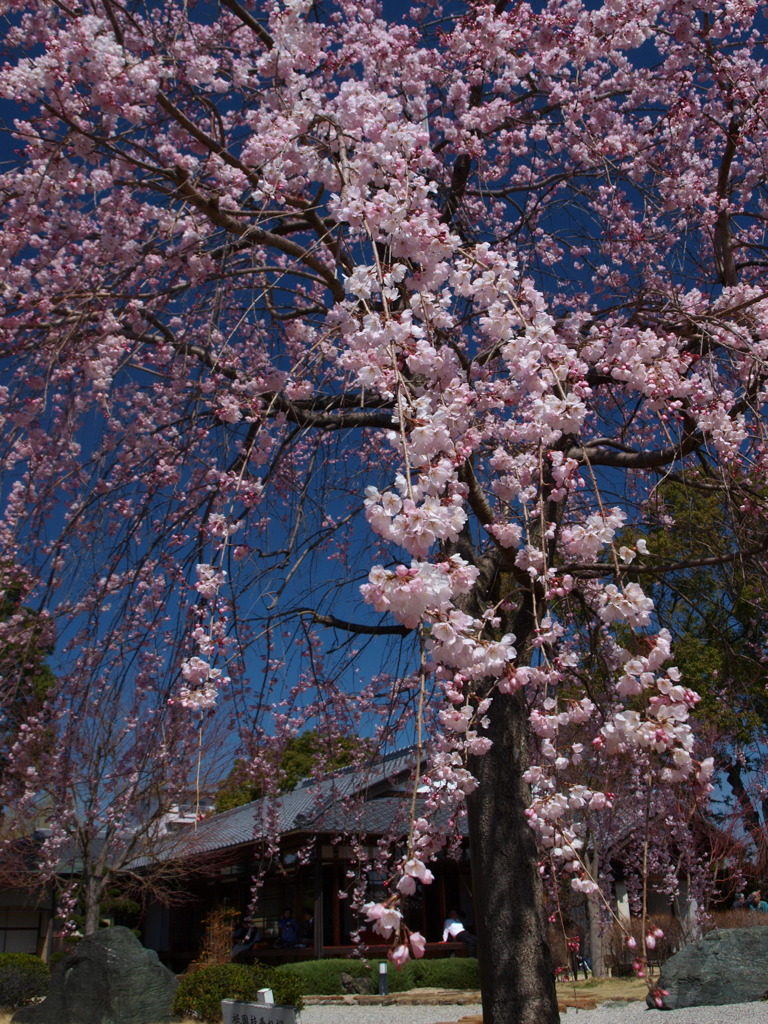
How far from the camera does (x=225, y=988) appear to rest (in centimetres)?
877

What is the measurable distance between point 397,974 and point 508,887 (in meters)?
9.74

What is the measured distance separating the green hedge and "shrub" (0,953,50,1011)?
3.78m

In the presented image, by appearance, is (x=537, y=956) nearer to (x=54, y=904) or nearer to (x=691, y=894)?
(x=691, y=894)

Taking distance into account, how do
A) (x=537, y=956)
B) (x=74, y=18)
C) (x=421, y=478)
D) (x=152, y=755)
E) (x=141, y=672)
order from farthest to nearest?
1. (x=141, y=672)
2. (x=152, y=755)
3. (x=537, y=956)
4. (x=74, y=18)
5. (x=421, y=478)

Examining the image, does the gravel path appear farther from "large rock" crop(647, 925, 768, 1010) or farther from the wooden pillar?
the wooden pillar

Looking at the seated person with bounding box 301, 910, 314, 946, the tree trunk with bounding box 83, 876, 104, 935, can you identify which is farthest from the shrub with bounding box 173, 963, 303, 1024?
the seated person with bounding box 301, 910, 314, 946

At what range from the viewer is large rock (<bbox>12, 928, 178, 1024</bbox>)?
30.6ft

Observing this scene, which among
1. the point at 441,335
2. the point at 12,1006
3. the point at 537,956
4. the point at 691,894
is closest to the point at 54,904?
the point at 12,1006

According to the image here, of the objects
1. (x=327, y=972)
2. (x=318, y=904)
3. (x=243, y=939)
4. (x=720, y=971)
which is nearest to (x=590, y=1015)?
(x=720, y=971)

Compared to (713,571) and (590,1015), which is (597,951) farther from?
(713,571)

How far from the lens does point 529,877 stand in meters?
4.16

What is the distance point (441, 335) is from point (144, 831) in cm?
1221

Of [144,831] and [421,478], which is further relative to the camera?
[144,831]

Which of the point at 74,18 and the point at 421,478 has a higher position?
the point at 74,18
